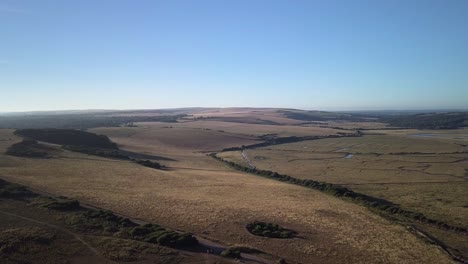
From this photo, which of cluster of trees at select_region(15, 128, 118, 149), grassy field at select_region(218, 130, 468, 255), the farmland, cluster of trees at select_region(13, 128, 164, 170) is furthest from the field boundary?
cluster of trees at select_region(15, 128, 118, 149)

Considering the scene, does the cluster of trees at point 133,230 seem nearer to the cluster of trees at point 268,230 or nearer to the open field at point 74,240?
the open field at point 74,240

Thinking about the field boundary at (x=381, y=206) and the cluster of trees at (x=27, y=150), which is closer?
the field boundary at (x=381, y=206)

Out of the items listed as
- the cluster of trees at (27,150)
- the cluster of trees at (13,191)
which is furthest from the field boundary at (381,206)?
the cluster of trees at (27,150)

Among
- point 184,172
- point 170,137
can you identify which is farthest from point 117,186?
point 170,137

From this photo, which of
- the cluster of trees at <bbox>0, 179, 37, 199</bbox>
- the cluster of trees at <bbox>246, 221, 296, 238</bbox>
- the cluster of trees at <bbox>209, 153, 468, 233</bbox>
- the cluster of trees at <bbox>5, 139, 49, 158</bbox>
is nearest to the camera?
the cluster of trees at <bbox>246, 221, 296, 238</bbox>

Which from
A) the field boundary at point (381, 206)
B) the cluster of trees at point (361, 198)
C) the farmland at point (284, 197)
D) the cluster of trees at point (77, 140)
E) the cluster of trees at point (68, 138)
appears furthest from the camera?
the cluster of trees at point (68, 138)

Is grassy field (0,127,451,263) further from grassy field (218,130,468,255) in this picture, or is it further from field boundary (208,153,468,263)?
grassy field (218,130,468,255)

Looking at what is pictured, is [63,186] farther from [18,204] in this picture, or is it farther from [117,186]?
[18,204]
